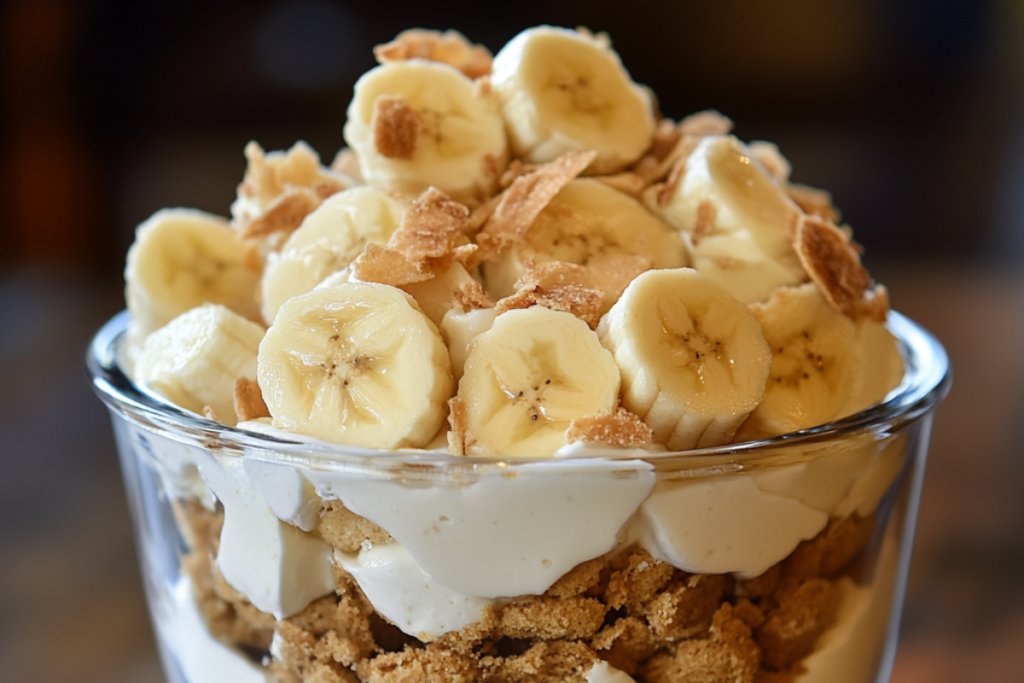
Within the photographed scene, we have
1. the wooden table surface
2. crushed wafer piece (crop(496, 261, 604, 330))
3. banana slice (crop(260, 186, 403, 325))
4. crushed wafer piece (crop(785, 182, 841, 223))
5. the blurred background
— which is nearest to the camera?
crushed wafer piece (crop(496, 261, 604, 330))

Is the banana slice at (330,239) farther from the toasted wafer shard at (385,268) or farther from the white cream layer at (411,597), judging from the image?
the white cream layer at (411,597)

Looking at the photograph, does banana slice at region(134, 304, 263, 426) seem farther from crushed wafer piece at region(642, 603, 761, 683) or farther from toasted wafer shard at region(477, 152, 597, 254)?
crushed wafer piece at region(642, 603, 761, 683)

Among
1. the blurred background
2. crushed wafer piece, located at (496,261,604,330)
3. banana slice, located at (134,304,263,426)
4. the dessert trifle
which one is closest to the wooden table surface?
the dessert trifle

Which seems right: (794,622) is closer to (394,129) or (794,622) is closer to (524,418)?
(524,418)

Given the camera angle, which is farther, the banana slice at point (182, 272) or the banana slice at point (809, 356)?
the banana slice at point (182, 272)

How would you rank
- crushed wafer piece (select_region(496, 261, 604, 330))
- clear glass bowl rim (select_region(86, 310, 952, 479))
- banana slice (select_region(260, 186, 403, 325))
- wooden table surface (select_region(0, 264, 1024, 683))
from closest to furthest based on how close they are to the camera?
clear glass bowl rim (select_region(86, 310, 952, 479)) < crushed wafer piece (select_region(496, 261, 604, 330)) < banana slice (select_region(260, 186, 403, 325)) < wooden table surface (select_region(0, 264, 1024, 683))

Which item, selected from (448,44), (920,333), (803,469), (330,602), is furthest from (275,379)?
(920,333)

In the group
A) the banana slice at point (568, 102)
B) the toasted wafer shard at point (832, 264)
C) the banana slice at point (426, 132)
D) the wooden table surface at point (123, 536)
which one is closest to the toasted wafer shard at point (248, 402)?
the banana slice at point (426, 132)
